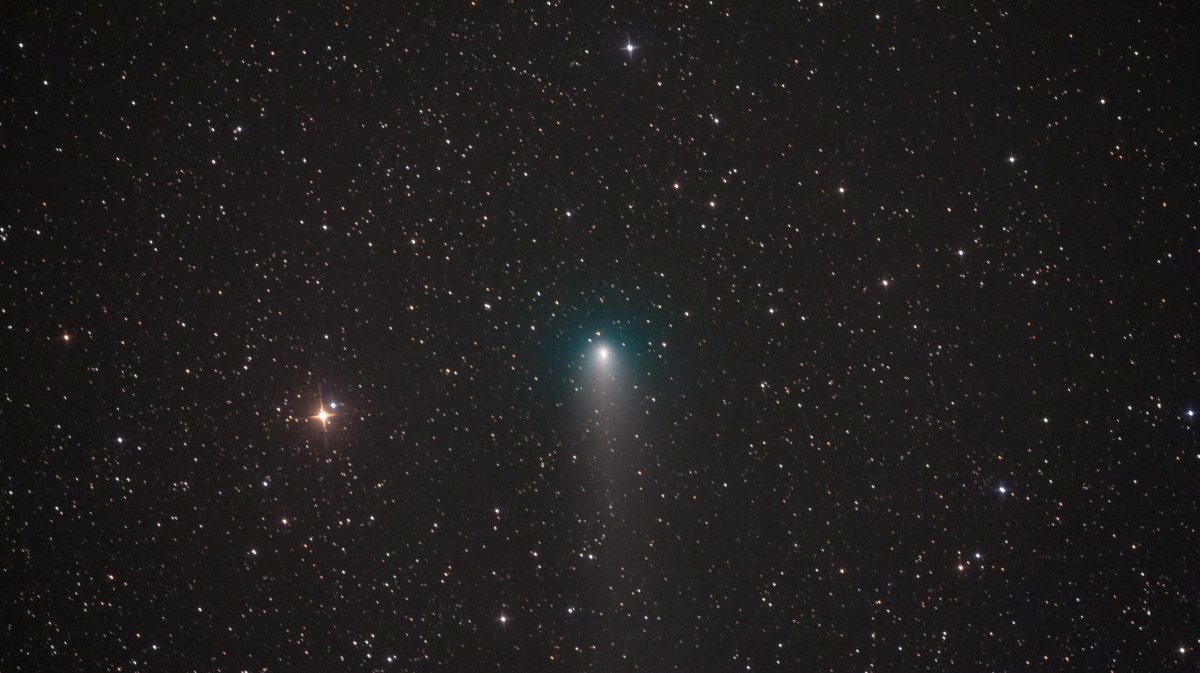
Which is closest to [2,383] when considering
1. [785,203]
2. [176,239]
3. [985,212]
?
[176,239]

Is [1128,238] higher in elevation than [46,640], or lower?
higher

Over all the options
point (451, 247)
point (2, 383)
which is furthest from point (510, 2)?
point (2, 383)

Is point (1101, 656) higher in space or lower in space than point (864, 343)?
lower

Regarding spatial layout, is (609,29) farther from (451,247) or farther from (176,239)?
(176,239)

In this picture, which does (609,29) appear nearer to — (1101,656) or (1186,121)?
(1186,121)

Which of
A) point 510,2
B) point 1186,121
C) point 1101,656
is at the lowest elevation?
point 1101,656


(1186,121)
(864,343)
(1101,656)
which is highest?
(1186,121)
